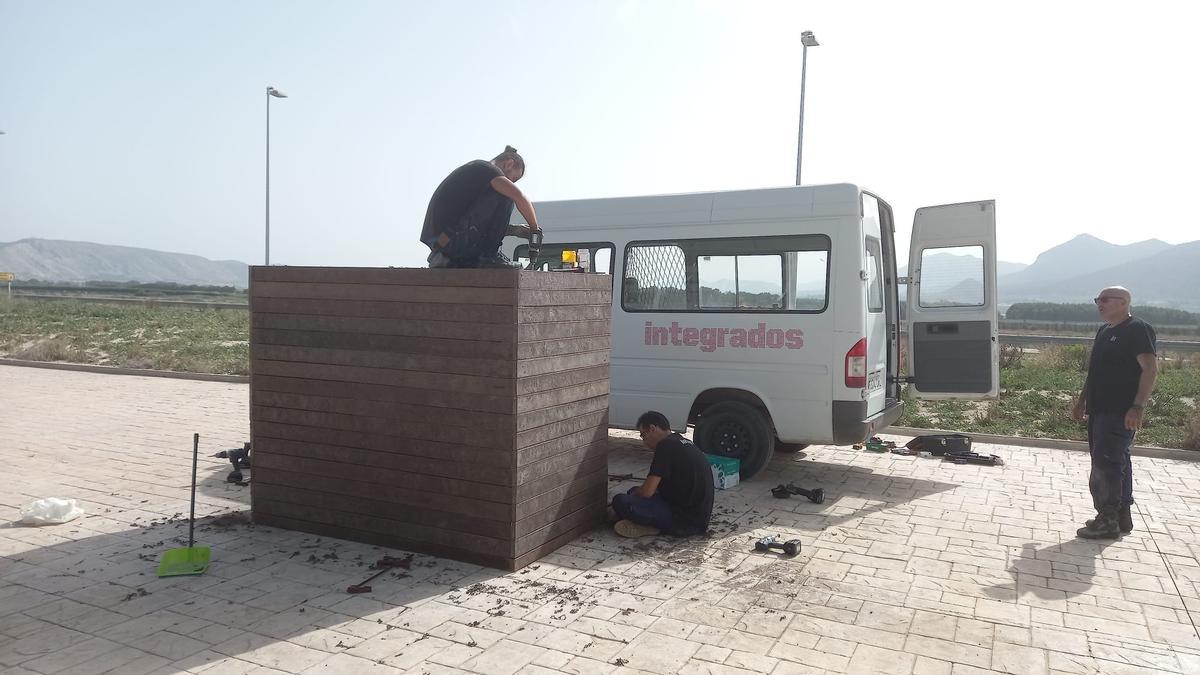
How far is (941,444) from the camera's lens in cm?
987

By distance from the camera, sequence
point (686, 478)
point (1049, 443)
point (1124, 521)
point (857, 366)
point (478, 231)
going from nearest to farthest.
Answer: point (478, 231) < point (686, 478) < point (1124, 521) < point (857, 366) < point (1049, 443)

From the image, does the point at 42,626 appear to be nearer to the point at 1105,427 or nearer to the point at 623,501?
the point at 623,501

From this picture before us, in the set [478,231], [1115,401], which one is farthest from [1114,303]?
[478,231]

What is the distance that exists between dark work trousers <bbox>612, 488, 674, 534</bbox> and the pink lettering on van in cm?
230

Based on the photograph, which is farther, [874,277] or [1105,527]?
[874,277]

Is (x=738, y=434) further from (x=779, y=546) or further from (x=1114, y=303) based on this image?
(x=1114, y=303)

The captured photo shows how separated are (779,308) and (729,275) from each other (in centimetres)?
61

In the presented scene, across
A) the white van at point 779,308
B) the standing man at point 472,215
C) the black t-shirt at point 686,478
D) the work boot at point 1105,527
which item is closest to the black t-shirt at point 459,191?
the standing man at point 472,215

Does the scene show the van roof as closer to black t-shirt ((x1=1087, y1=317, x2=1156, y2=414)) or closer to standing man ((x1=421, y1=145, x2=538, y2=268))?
black t-shirt ((x1=1087, y1=317, x2=1156, y2=414))

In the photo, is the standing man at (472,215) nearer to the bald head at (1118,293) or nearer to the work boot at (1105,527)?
the bald head at (1118,293)

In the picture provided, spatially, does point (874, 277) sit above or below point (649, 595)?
above

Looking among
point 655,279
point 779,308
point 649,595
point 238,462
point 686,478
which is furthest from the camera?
point 655,279

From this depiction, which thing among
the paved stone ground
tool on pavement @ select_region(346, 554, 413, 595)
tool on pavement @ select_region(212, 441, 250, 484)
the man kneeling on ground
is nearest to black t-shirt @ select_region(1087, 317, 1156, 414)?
the paved stone ground

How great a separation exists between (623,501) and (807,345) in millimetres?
2569
